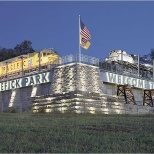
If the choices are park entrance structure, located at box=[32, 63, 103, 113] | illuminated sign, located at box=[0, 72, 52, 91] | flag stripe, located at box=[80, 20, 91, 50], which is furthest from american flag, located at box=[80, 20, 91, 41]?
illuminated sign, located at box=[0, 72, 52, 91]

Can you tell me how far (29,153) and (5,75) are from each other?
47295 mm

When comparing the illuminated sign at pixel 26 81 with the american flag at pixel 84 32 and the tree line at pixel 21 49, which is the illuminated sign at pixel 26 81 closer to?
the american flag at pixel 84 32

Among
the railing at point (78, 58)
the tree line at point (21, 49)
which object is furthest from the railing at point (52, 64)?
the tree line at point (21, 49)

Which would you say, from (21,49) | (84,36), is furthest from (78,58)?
(21,49)

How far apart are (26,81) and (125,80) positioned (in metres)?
12.6

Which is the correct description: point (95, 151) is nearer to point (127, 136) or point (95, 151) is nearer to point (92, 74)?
point (127, 136)

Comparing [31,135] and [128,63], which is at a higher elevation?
[128,63]

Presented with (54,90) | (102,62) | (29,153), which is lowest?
(29,153)

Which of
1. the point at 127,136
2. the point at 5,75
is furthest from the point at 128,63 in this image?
the point at 127,136

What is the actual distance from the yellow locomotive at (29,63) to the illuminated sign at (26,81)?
5.86 ft

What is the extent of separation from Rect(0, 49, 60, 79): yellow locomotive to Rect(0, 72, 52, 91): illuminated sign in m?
1.79

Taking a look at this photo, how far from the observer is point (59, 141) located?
11977 millimetres

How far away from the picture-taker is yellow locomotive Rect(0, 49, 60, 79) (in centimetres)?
5066

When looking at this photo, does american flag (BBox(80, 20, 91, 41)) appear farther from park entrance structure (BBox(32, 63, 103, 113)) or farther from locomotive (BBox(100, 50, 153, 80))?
locomotive (BBox(100, 50, 153, 80))
